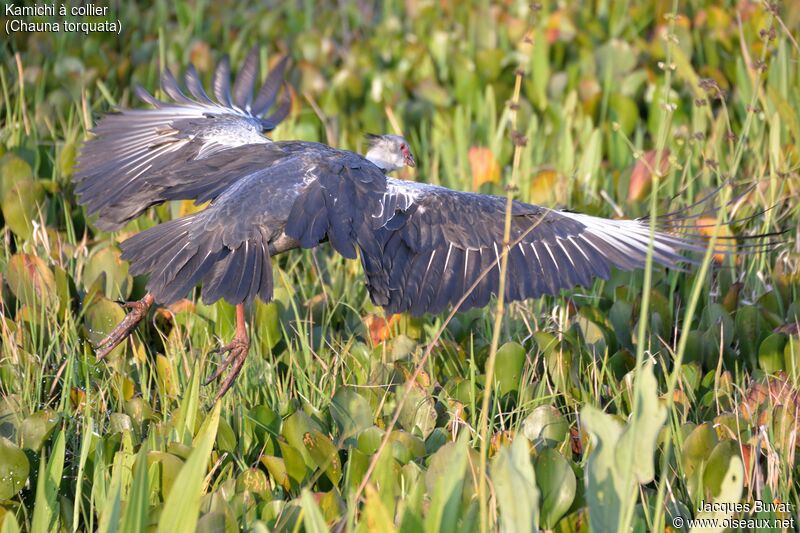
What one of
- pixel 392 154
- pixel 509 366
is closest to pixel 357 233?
pixel 509 366

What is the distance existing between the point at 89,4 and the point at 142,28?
0.37 m

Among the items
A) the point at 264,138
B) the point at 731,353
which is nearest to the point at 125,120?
the point at 264,138

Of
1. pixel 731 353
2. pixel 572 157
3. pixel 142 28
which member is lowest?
pixel 731 353

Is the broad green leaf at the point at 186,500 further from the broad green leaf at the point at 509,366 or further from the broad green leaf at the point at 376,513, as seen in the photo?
the broad green leaf at the point at 509,366

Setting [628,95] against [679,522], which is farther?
[628,95]

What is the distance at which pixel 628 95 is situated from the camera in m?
6.46

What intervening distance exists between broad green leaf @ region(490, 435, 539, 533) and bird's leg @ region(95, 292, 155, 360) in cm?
200

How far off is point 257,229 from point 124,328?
2.19 feet

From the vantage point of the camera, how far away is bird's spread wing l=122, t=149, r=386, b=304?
3420 mm

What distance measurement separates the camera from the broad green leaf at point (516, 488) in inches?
83.0

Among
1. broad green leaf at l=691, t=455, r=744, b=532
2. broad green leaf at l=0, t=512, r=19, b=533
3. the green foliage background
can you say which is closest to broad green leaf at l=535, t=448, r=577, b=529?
the green foliage background

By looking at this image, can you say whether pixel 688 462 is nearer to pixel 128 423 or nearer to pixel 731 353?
pixel 731 353

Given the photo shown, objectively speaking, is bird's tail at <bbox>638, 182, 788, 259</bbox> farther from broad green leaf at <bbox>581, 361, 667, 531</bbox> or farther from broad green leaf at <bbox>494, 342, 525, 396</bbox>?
broad green leaf at <bbox>581, 361, 667, 531</bbox>

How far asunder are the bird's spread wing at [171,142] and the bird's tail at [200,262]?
34cm
